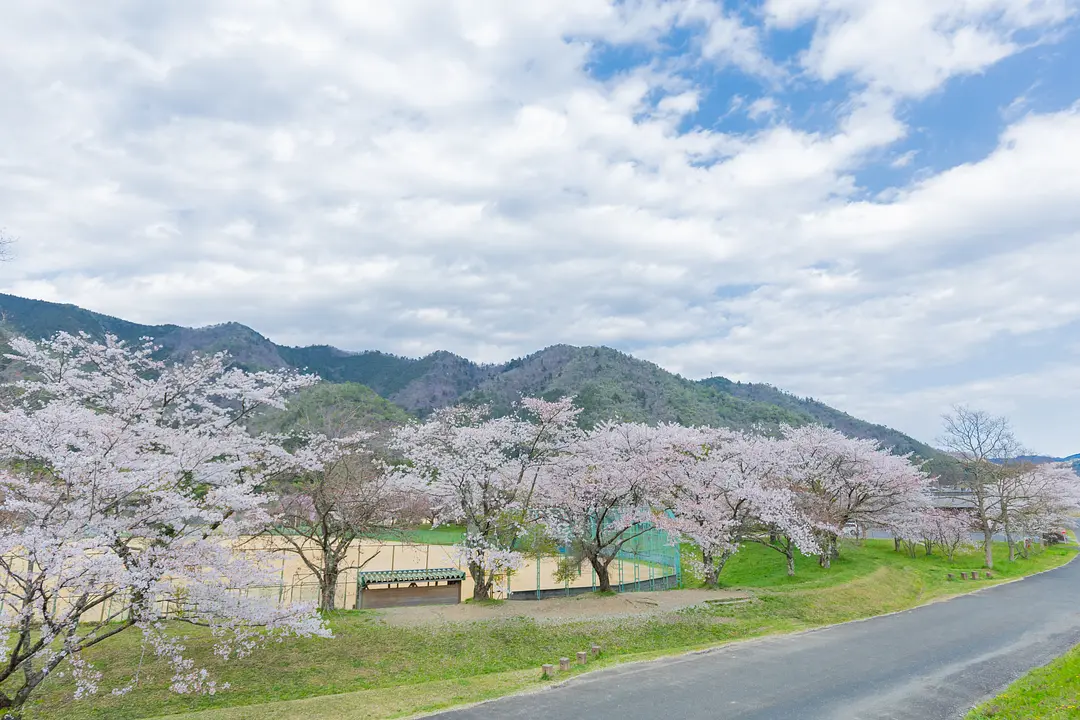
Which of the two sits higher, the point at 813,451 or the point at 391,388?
the point at 391,388

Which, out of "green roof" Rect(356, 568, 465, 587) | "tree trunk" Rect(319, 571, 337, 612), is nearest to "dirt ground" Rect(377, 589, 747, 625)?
"tree trunk" Rect(319, 571, 337, 612)

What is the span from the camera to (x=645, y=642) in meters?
14.7

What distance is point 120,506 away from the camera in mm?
9672

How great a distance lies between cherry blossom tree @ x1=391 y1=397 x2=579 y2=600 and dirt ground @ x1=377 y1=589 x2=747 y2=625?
145 centimetres

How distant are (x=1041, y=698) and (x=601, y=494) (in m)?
13.1

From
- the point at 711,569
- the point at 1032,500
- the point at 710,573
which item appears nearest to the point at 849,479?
the point at 711,569

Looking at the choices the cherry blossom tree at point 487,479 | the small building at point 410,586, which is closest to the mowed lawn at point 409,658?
the cherry blossom tree at point 487,479

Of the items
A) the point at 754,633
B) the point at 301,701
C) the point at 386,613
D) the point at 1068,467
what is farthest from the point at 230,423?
the point at 1068,467

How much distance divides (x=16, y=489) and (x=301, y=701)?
6583 millimetres

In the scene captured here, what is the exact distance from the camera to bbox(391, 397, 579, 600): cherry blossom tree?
19438mm

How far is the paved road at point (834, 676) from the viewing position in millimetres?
9930

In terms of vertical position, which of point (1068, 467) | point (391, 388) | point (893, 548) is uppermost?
point (391, 388)

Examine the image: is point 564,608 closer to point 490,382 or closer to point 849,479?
point 849,479

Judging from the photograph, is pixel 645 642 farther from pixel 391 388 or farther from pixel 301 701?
pixel 391 388
